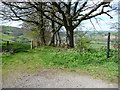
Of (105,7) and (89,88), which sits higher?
(105,7)

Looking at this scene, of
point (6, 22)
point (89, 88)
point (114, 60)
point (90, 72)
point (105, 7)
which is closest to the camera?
point (89, 88)

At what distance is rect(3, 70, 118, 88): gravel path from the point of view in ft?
6.27

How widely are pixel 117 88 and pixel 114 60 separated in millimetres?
1562

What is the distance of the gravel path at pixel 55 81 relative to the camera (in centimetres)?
191

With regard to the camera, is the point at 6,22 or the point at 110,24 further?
the point at 6,22

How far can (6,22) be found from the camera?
22.6 ft

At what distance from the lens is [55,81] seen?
2.08 metres

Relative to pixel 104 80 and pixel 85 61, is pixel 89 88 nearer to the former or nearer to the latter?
pixel 104 80

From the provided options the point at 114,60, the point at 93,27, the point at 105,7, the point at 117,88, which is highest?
the point at 105,7

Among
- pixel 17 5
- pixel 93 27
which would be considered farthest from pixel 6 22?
pixel 93 27

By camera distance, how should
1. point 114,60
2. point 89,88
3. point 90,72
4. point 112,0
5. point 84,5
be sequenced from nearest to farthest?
point 89,88, point 90,72, point 114,60, point 112,0, point 84,5

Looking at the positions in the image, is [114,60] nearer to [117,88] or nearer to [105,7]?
[117,88]

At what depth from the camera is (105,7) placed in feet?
17.7

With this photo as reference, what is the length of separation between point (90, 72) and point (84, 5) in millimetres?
4383
